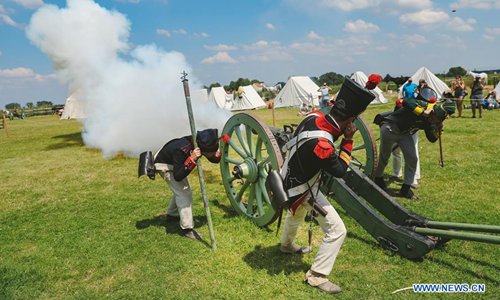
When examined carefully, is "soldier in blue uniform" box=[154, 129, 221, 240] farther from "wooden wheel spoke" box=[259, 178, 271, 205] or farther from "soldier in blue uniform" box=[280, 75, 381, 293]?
"soldier in blue uniform" box=[280, 75, 381, 293]

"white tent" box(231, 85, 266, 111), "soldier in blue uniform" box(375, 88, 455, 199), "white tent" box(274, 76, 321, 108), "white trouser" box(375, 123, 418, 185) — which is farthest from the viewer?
"white tent" box(231, 85, 266, 111)

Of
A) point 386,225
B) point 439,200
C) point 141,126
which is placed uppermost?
point 141,126

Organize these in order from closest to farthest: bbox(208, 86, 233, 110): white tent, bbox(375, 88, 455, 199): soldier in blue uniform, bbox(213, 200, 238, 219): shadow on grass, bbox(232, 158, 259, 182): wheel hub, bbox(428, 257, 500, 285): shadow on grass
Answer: bbox(428, 257, 500, 285): shadow on grass < bbox(232, 158, 259, 182): wheel hub < bbox(375, 88, 455, 199): soldier in blue uniform < bbox(213, 200, 238, 219): shadow on grass < bbox(208, 86, 233, 110): white tent

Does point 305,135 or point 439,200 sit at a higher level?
point 305,135

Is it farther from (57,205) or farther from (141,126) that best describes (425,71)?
(57,205)

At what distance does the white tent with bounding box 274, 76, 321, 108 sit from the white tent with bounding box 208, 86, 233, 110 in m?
4.06

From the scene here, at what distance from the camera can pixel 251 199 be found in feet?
15.1

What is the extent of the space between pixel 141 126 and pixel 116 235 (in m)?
6.01

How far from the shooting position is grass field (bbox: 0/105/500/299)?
3455 millimetres

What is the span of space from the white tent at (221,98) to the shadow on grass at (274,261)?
23.1 m

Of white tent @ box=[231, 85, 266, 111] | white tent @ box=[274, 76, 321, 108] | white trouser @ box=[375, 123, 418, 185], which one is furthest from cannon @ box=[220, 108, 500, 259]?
white tent @ box=[231, 85, 266, 111]

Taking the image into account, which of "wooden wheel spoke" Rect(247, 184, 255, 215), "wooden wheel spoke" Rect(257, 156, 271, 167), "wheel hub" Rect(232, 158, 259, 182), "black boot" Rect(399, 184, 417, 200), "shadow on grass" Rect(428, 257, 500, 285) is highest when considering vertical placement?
"wooden wheel spoke" Rect(257, 156, 271, 167)

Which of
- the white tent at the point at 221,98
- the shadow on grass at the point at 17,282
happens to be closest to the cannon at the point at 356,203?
the shadow on grass at the point at 17,282

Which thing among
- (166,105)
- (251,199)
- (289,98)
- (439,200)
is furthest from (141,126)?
(289,98)
